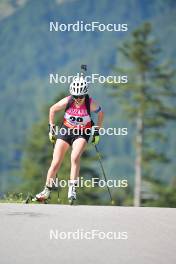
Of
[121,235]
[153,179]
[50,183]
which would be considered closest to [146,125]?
[153,179]

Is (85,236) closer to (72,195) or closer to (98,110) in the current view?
(72,195)

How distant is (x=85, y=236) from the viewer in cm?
844

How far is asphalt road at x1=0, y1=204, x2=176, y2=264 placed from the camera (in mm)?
7453

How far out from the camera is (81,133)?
11.9m

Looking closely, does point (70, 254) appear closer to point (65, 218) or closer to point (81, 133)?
point (65, 218)

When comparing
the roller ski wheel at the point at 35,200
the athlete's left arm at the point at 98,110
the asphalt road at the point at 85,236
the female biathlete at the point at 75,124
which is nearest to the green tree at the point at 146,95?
the roller ski wheel at the point at 35,200

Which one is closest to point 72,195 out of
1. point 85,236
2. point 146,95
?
point 85,236

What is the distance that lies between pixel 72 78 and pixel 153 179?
145 feet

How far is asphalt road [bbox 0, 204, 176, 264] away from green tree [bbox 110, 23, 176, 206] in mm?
39798

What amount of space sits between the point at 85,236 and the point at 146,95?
48.3 metres

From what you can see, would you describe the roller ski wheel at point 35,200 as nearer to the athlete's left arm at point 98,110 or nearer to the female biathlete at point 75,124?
the female biathlete at point 75,124

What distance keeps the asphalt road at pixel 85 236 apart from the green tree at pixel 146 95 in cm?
3980

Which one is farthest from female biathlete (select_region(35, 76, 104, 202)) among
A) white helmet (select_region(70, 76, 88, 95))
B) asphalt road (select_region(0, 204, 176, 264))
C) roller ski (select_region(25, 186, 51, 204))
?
asphalt road (select_region(0, 204, 176, 264))

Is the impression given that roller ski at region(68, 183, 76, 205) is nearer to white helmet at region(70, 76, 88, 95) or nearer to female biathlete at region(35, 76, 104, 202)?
female biathlete at region(35, 76, 104, 202)
